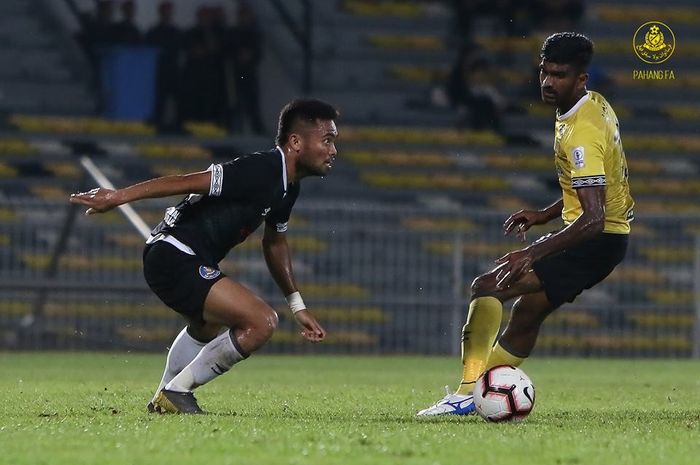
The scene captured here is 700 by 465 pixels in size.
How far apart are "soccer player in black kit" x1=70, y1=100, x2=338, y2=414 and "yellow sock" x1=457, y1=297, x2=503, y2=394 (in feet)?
2.84

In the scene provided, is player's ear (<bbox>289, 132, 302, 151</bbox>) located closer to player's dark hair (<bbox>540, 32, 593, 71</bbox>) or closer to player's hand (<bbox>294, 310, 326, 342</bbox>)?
player's hand (<bbox>294, 310, 326, 342</bbox>)

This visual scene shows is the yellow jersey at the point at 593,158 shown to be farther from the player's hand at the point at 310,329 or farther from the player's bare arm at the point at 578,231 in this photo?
the player's hand at the point at 310,329

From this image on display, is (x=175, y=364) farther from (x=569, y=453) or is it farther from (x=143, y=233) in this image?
(x=143, y=233)

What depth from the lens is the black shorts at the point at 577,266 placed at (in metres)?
8.23

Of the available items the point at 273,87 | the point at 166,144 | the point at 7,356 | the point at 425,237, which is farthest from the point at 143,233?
the point at 273,87

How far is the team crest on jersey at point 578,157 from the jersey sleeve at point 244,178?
146 cm

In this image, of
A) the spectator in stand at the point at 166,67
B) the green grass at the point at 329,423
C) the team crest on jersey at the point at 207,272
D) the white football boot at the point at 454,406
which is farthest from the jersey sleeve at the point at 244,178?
the spectator in stand at the point at 166,67

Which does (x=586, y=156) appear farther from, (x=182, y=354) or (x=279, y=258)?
(x=182, y=354)

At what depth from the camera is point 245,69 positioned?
68.5 ft

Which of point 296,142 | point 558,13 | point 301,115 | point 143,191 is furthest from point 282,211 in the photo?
point 558,13

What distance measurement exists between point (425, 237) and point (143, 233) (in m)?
2.88

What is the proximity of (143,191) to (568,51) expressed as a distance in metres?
2.21

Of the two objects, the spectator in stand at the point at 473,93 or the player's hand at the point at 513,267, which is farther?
the spectator in stand at the point at 473,93
